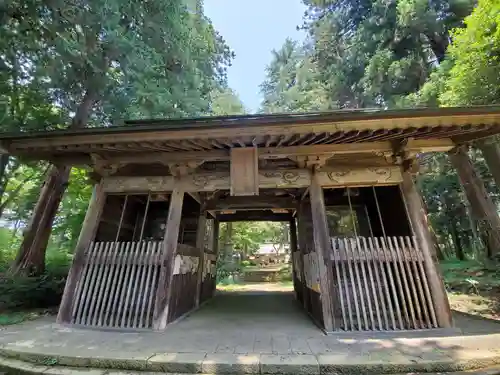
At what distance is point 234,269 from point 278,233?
808cm

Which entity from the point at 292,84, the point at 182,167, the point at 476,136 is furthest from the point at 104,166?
the point at 292,84

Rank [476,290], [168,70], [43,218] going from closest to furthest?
[476,290], [43,218], [168,70]

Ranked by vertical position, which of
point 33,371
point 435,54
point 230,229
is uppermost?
point 435,54

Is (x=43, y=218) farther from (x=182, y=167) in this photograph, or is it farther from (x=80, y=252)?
(x=182, y=167)

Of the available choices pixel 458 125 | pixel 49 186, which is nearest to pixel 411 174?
pixel 458 125

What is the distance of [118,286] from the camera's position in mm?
4449

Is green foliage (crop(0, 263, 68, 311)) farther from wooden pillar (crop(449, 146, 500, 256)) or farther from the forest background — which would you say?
wooden pillar (crop(449, 146, 500, 256))

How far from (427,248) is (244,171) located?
3.11 meters

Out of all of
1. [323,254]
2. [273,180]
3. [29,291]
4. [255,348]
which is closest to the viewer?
[255,348]

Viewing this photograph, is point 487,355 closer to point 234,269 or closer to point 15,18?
point 15,18

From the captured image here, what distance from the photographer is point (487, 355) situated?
2.77 meters

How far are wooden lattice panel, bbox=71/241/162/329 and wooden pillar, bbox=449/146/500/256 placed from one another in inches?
313

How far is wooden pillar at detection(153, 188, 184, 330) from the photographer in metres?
4.19

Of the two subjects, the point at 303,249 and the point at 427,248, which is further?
the point at 303,249
